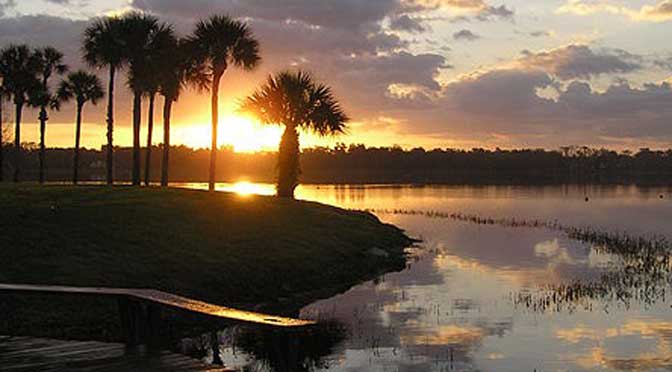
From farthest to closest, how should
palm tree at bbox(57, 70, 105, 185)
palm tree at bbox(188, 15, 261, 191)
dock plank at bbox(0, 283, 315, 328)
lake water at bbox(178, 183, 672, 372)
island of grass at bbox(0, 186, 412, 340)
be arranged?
palm tree at bbox(57, 70, 105, 185) → palm tree at bbox(188, 15, 261, 191) → island of grass at bbox(0, 186, 412, 340) → lake water at bbox(178, 183, 672, 372) → dock plank at bbox(0, 283, 315, 328)

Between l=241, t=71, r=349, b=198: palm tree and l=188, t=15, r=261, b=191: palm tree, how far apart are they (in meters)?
2.63

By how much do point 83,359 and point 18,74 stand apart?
2323 inches

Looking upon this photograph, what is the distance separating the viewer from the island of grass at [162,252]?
19.2m

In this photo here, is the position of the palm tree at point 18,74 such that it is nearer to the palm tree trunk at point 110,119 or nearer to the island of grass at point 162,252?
the palm tree trunk at point 110,119

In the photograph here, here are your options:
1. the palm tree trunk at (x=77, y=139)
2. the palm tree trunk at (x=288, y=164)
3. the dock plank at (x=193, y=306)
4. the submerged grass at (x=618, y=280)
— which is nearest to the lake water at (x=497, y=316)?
the submerged grass at (x=618, y=280)

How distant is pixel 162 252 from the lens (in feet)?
84.3

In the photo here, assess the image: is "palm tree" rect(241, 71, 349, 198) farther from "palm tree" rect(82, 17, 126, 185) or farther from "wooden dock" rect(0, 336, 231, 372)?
"wooden dock" rect(0, 336, 231, 372)

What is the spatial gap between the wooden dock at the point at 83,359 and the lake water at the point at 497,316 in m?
1.73

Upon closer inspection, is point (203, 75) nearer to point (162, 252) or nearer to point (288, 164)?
point (288, 164)

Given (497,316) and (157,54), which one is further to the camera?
(157,54)

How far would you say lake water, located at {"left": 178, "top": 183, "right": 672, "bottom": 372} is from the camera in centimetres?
1642

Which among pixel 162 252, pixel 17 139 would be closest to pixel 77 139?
pixel 17 139

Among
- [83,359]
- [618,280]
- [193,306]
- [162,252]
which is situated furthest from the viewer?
[618,280]

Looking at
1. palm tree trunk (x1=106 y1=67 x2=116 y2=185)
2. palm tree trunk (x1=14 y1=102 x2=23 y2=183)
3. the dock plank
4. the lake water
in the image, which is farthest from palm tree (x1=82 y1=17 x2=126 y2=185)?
the dock plank
